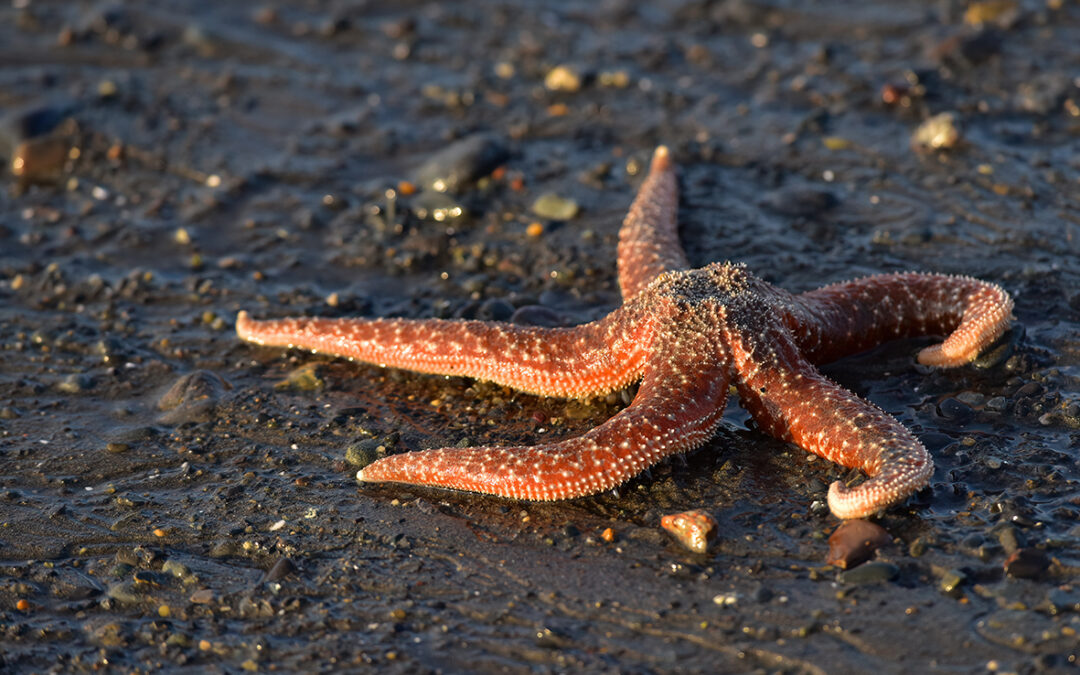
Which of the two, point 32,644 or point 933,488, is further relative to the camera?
point 933,488

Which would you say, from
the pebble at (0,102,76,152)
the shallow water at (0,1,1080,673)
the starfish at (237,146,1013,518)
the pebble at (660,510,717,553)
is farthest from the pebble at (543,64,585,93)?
the pebble at (660,510,717,553)

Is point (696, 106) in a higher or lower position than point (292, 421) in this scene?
higher

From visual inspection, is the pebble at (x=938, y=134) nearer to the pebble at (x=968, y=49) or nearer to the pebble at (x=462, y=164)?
the pebble at (x=968, y=49)

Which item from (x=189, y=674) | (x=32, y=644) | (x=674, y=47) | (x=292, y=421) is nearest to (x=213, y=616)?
(x=189, y=674)

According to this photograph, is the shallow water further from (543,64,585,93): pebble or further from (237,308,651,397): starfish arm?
(237,308,651,397): starfish arm

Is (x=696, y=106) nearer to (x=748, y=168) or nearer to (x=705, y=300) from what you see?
(x=748, y=168)

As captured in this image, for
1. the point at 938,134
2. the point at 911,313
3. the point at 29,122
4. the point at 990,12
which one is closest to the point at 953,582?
the point at 911,313

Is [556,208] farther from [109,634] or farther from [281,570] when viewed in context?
[109,634]
